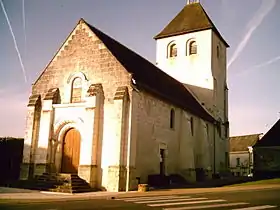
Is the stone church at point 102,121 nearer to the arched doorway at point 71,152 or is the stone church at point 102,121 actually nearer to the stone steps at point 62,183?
the arched doorway at point 71,152

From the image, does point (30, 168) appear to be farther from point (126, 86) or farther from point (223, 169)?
point (223, 169)

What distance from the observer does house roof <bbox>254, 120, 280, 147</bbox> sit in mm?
36688

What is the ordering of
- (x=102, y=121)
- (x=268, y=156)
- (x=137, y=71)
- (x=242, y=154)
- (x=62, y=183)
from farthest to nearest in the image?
(x=242, y=154) < (x=268, y=156) < (x=137, y=71) < (x=102, y=121) < (x=62, y=183)

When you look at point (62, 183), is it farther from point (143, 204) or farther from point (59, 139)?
point (143, 204)

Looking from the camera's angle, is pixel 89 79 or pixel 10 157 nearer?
pixel 89 79

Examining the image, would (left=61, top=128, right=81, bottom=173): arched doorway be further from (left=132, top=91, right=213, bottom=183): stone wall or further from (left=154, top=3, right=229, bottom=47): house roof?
(left=154, top=3, right=229, bottom=47): house roof

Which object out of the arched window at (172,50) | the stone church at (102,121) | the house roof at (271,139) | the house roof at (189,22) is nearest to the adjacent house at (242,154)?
the house roof at (271,139)

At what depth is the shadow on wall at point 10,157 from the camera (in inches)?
894

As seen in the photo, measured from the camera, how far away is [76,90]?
21766 millimetres

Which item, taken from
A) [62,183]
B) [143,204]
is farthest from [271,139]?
[143,204]

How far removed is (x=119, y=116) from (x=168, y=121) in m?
5.87

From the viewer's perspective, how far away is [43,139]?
21484 millimetres

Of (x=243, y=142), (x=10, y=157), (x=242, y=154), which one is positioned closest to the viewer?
(x=10, y=157)

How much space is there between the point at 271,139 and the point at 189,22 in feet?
53.3
